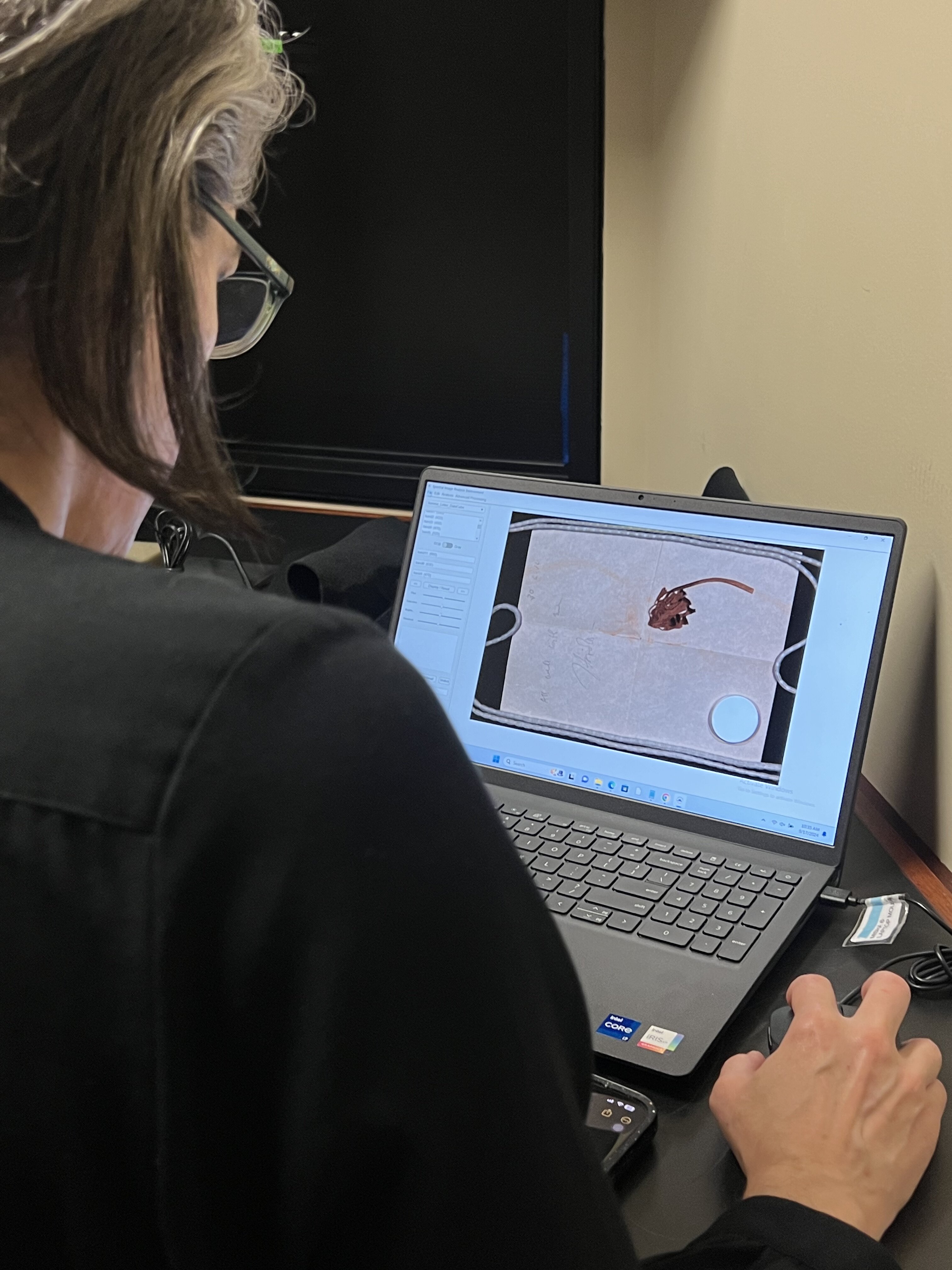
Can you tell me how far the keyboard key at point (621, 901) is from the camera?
0.72 m

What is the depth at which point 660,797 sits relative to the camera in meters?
0.82

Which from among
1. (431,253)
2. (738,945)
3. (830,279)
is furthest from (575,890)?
(431,253)

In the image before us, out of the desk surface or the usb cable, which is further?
the usb cable

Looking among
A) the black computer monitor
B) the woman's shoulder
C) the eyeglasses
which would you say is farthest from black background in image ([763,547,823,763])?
the black computer monitor

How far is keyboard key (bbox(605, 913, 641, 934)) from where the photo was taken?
0.70 m

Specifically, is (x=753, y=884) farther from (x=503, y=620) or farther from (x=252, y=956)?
(x=252, y=956)

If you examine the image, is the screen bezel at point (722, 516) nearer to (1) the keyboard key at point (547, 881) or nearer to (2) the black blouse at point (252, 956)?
(1) the keyboard key at point (547, 881)

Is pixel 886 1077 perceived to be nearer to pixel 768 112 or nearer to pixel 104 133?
pixel 104 133

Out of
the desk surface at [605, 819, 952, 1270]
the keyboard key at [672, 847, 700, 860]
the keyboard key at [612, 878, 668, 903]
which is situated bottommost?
the desk surface at [605, 819, 952, 1270]

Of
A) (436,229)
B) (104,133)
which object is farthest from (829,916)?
(436,229)

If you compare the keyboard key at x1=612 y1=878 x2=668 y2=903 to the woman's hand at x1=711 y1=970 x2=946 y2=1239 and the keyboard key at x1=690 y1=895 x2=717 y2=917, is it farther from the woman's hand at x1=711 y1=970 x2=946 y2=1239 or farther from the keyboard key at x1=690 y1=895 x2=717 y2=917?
the woman's hand at x1=711 y1=970 x2=946 y2=1239

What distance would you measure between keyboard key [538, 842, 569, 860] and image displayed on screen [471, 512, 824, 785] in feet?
0.30

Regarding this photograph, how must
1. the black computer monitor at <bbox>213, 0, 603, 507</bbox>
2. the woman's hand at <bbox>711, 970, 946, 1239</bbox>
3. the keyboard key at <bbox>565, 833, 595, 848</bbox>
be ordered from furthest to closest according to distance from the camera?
the black computer monitor at <bbox>213, 0, 603, 507</bbox> → the keyboard key at <bbox>565, 833, 595, 848</bbox> → the woman's hand at <bbox>711, 970, 946, 1239</bbox>

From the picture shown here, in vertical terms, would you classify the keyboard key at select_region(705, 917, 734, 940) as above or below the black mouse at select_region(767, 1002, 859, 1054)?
above
